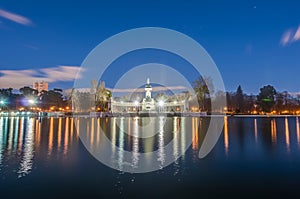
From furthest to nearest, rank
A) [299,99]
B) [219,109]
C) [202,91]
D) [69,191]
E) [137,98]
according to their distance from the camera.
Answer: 1. [137,98]
2. [299,99]
3. [219,109]
4. [202,91]
5. [69,191]

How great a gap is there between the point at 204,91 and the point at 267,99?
2425 centimetres

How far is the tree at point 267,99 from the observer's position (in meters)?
77.8

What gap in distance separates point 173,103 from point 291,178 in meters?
91.9

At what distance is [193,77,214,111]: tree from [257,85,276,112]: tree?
20.8m

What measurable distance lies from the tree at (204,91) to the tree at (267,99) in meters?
20.8

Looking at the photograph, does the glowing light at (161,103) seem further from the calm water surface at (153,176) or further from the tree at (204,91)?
the calm water surface at (153,176)

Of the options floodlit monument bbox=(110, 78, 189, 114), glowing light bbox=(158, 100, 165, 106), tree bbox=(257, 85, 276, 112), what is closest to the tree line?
tree bbox=(257, 85, 276, 112)

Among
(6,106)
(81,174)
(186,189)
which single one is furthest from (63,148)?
(6,106)

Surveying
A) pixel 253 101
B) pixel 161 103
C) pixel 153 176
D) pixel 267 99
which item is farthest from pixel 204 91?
pixel 153 176

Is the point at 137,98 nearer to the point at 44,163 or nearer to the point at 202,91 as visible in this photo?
the point at 202,91

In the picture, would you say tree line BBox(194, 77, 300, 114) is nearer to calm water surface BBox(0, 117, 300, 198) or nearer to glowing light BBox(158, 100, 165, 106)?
glowing light BBox(158, 100, 165, 106)

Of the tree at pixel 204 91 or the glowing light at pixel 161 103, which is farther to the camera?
the glowing light at pixel 161 103

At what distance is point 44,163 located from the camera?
860cm

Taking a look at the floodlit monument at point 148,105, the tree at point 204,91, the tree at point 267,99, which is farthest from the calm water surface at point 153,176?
the floodlit monument at point 148,105
